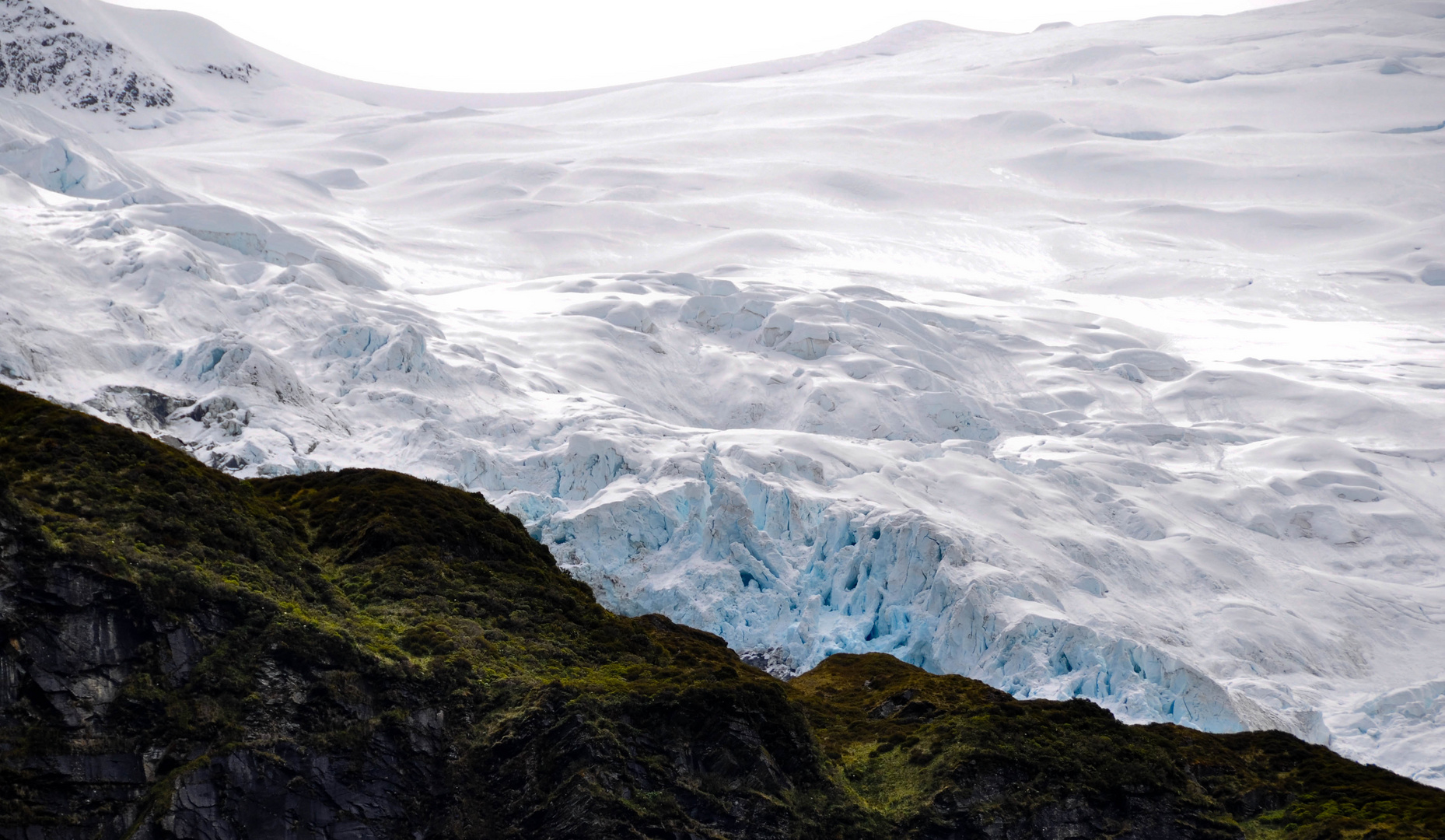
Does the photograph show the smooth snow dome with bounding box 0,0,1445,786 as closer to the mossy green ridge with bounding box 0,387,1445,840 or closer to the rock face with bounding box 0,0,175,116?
the rock face with bounding box 0,0,175,116

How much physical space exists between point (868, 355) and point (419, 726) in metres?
46.1

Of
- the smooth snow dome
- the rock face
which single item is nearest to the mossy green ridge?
the smooth snow dome

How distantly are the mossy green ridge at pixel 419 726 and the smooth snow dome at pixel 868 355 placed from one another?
15100mm

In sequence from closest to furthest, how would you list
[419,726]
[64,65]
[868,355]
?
1. [419,726]
2. [868,355]
3. [64,65]

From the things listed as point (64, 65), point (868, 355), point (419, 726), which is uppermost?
point (64, 65)

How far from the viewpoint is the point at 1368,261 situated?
97.2 meters

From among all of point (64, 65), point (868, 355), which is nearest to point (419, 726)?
point (868, 355)

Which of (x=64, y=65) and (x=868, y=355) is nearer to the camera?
(x=868, y=355)

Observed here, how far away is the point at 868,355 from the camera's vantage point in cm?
6725

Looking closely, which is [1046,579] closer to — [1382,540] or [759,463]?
[759,463]

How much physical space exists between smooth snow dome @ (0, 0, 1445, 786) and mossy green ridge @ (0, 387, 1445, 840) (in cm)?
1510

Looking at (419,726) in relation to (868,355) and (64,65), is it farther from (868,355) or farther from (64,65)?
(64,65)

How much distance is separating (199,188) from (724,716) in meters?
78.3

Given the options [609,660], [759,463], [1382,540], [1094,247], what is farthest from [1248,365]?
[609,660]
